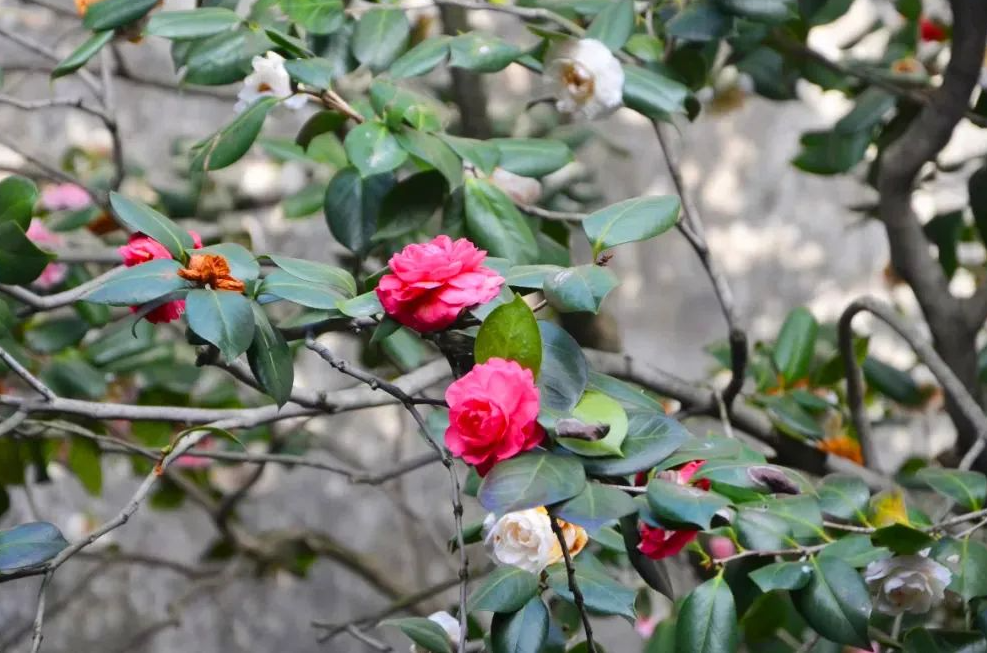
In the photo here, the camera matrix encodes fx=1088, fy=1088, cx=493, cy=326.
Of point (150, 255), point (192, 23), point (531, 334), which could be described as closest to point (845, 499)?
point (531, 334)

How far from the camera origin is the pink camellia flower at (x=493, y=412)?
0.60 m

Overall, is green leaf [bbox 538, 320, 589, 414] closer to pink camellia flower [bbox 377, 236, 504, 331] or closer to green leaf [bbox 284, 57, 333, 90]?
pink camellia flower [bbox 377, 236, 504, 331]

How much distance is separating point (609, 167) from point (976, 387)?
1.36 meters

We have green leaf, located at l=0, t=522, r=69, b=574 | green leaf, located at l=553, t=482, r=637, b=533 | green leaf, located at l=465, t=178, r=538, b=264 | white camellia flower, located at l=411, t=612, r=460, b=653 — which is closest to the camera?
green leaf, located at l=553, t=482, r=637, b=533

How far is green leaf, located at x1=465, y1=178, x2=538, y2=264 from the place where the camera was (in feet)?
2.93

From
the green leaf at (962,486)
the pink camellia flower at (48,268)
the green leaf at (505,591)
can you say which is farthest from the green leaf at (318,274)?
the pink camellia flower at (48,268)

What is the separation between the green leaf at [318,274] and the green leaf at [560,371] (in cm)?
15

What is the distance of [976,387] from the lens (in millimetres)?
1206

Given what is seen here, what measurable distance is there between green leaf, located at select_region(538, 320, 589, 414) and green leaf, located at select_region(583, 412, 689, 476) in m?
0.04

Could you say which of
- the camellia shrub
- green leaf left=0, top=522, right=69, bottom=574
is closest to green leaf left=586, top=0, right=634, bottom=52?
the camellia shrub

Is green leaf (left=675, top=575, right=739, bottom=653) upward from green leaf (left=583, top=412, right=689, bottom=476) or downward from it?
downward

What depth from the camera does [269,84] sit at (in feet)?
2.84

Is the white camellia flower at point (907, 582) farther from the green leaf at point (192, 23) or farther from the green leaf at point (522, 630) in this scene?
the green leaf at point (192, 23)

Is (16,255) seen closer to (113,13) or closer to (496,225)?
(113,13)
